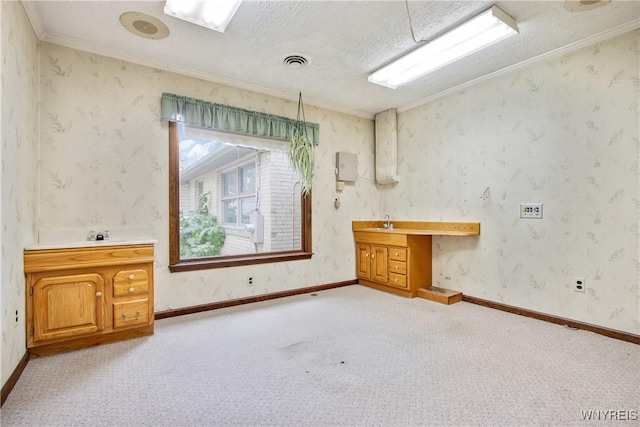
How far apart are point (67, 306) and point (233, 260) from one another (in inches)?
60.5

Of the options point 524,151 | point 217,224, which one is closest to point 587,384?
point 524,151

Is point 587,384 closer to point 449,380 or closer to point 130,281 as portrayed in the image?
point 449,380

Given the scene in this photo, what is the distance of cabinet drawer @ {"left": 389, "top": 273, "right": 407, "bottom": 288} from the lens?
3.92 m

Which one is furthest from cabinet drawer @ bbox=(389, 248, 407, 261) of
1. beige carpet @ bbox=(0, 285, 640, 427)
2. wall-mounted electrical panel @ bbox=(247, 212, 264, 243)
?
wall-mounted electrical panel @ bbox=(247, 212, 264, 243)

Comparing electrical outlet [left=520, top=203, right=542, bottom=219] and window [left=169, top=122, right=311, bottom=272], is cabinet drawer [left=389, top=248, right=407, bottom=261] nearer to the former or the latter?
window [left=169, top=122, right=311, bottom=272]

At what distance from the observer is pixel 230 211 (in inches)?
157

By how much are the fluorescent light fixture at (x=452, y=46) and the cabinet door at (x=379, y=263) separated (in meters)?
2.08

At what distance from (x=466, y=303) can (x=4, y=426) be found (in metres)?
3.86

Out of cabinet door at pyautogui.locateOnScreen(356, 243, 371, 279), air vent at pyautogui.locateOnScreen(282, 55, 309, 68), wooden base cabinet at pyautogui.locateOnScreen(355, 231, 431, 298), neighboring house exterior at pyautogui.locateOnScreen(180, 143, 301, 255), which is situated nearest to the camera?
air vent at pyautogui.locateOnScreen(282, 55, 309, 68)

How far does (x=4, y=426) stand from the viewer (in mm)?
1562

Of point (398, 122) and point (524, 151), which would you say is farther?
point (398, 122)

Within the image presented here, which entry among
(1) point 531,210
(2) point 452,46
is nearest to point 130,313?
(2) point 452,46

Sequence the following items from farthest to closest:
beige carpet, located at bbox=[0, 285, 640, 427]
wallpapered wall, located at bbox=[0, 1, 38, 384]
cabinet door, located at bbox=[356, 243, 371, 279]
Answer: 1. cabinet door, located at bbox=[356, 243, 371, 279]
2. wallpapered wall, located at bbox=[0, 1, 38, 384]
3. beige carpet, located at bbox=[0, 285, 640, 427]

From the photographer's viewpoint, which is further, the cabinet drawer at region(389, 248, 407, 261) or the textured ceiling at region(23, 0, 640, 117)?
the cabinet drawer at region(389, 248, 407, 261)
